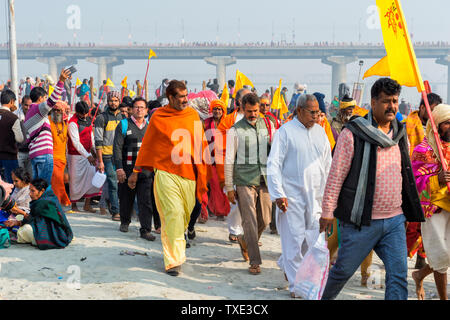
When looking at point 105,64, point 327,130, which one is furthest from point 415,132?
point 105,64

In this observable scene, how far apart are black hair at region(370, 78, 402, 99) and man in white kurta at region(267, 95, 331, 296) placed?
141 centimetres

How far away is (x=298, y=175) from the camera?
585 centimetres

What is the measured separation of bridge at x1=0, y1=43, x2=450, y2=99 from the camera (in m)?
112

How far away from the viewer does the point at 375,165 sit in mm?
4270

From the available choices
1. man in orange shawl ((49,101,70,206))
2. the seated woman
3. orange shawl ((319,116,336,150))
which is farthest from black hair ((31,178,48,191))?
orange shawl ((319,116,336,150))

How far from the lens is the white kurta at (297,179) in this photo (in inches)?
229

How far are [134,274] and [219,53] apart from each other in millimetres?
115097

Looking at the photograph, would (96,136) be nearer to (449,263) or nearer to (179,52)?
(449,263)

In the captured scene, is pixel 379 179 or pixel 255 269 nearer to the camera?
pixel 379 179

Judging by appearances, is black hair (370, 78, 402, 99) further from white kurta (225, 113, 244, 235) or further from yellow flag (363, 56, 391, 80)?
white kurta (225, 113, 244, 235)

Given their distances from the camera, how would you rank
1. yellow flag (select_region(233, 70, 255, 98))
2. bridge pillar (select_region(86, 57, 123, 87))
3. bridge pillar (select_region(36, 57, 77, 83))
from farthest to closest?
bridge pillar (select_region(36, 57, 77, 83)) < bridge pillar (select_region(86, 57, 123, 87)) < yellow flag (select_region(233, 70, 255, 98))

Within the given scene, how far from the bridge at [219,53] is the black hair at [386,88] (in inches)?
4191

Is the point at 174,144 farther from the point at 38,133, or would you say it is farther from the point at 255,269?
the point at 38,133
